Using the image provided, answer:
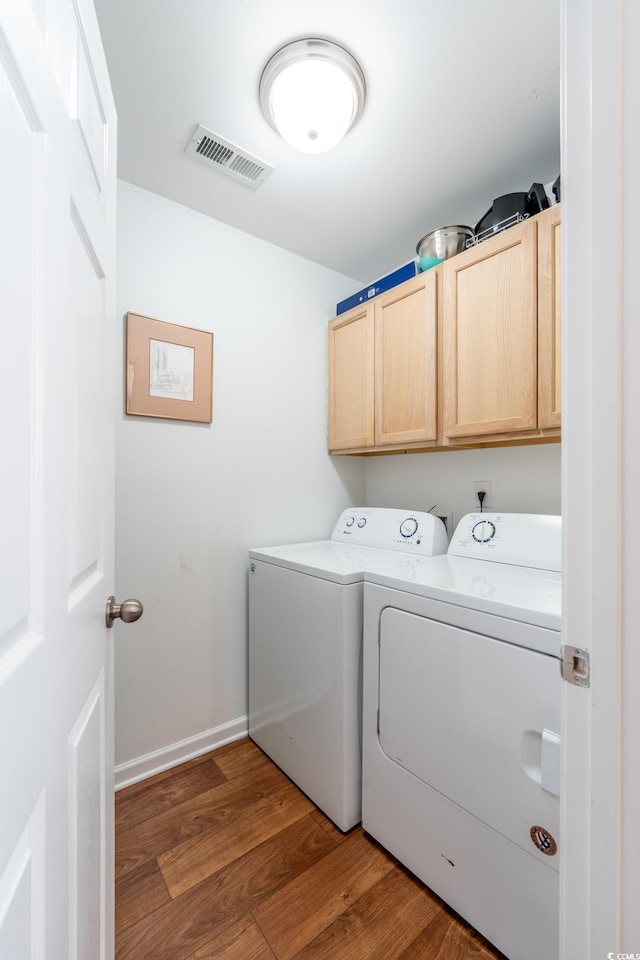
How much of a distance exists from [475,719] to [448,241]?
5.94 feet

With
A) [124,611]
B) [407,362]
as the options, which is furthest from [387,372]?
[124,611]

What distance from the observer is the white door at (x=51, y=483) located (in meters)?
0.39

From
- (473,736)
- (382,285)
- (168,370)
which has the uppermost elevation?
(382,285)

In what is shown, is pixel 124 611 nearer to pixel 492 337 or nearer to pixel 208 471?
pixel 208 471

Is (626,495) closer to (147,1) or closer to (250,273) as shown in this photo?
(147,1)

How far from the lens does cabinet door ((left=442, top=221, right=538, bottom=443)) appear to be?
1471 mm

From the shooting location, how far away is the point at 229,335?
1.99 m

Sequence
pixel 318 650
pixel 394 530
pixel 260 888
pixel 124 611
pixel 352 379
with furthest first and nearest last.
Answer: pixel 352 379, pixel 394 530, pixel 318 650, pixel 260 888, pixel 124 611

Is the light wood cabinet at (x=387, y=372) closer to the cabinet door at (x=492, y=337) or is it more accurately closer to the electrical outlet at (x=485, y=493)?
the cabinet door at (x=492, y=337)

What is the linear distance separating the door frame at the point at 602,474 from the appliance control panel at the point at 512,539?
100 cm

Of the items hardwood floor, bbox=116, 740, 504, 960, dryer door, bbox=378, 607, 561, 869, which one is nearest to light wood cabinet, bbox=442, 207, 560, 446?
dryer door, bbox=378, 607, 561, 869

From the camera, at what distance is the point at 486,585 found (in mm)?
1243

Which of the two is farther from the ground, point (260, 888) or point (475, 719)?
point (475, 719)

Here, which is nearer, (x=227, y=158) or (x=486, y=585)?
(x=486, y=585)
